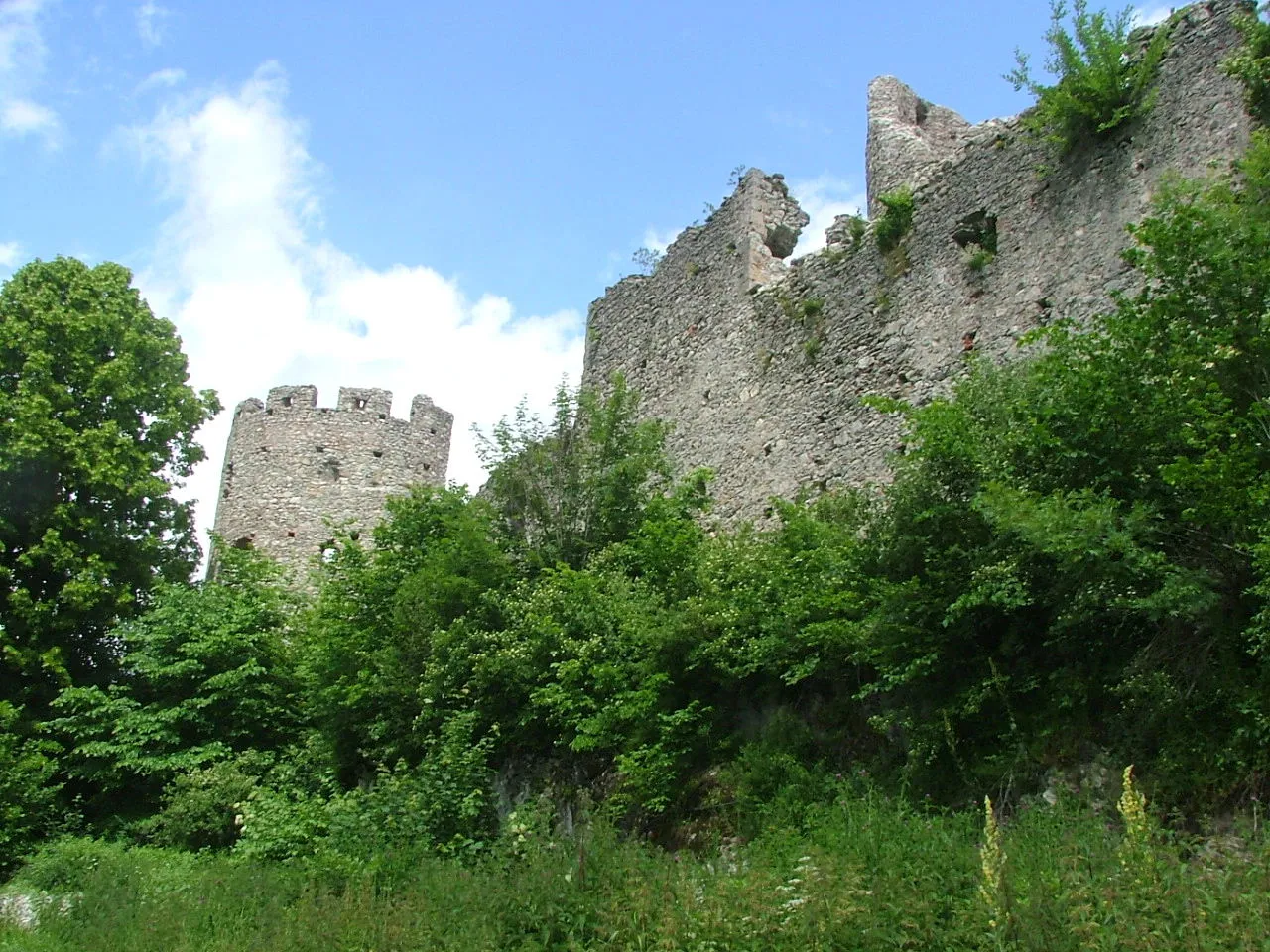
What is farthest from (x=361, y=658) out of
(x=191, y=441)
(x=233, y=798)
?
(x=191, y=441)

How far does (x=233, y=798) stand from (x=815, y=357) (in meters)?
7.94

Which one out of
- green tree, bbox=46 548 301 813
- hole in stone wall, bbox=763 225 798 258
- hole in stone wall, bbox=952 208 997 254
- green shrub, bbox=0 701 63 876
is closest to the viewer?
hole in stone wall, bbox=952 208 997 254

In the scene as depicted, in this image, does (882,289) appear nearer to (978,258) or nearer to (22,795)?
(978,258)

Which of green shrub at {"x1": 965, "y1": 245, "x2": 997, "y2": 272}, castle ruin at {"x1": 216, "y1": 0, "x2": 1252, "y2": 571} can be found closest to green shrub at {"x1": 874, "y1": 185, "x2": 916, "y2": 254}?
castle ruin at {"x1": 216, "y1": 0, "x2": 1252, "y2": 571}

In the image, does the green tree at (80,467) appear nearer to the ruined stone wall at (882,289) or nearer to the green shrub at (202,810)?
the green shrub at (202,810)

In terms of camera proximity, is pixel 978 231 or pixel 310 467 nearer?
pixel 978 231

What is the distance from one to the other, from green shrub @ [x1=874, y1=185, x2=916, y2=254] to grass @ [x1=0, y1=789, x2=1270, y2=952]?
6995 millimetres

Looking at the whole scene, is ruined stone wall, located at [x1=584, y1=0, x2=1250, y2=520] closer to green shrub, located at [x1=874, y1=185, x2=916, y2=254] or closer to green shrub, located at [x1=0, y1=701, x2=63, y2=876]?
green shrub, located at [x1=874, y1=185, x2=916, y2=254]

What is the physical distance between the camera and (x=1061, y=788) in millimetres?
6477

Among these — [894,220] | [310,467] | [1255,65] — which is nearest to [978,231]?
[894,220]

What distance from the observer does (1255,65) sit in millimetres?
9234

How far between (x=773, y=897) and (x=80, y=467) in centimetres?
1319

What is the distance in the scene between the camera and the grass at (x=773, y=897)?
16.2 ft

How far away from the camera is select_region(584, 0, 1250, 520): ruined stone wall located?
397 inches
